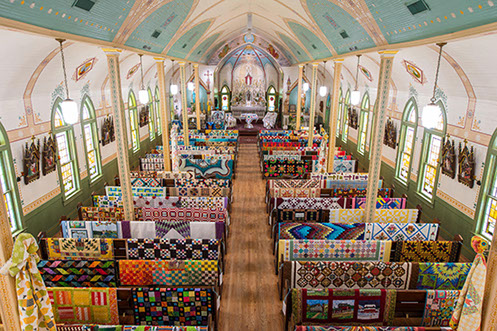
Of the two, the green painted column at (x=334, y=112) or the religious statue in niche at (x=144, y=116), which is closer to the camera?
the green painted column at (x=334, y=112)

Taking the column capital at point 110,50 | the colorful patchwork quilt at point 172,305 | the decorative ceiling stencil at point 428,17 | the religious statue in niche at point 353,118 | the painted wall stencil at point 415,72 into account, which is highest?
the decorative ceiling stencil at point 428,17

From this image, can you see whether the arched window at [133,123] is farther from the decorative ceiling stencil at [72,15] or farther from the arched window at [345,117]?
the arched window at [345,117]

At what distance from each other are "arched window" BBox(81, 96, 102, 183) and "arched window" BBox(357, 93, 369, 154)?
1125cm

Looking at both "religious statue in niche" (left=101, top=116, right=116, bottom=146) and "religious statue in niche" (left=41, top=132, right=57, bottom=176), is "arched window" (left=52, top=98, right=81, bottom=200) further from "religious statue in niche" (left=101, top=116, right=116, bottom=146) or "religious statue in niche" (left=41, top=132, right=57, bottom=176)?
"religious statue in niche" (left=101, top=116, right=116, bottom=146)

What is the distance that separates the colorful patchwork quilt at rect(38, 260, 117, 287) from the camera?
5.94m

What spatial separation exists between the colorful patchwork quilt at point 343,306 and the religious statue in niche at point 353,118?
40.2 feet

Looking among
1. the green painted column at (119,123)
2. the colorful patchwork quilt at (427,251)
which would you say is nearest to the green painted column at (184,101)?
the green painted column at (119,123)

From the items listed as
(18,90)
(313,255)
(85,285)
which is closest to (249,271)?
(313,255)

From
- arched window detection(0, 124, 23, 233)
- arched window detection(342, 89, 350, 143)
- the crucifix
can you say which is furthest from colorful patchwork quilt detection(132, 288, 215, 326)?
the crucifix

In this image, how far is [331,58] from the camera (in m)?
11.3

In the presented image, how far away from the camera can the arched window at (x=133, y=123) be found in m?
15.2

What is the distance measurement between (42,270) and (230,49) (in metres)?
21.0

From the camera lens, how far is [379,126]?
714cm

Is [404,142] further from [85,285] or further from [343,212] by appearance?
[85,285]
